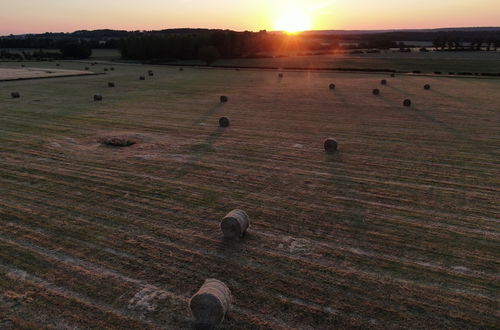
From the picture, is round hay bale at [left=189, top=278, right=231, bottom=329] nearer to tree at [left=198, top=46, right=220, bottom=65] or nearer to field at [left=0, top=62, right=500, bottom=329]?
field at [left=0, top=62, right=500, bottom=329]

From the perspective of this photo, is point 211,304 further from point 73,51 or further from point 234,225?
point 73,51

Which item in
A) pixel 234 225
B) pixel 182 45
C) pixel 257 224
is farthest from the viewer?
pixel 182 45

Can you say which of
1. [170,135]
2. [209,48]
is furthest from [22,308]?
[209,48]

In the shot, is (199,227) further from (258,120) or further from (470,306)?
(258,120)

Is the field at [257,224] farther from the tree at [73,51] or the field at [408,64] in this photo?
the tree at [73,51]

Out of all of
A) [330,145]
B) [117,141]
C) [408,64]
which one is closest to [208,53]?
[408,64]

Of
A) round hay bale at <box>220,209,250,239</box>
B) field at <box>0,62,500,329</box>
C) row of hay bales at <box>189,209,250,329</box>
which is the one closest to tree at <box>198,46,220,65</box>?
field at <box>0,62,500,329</box>
